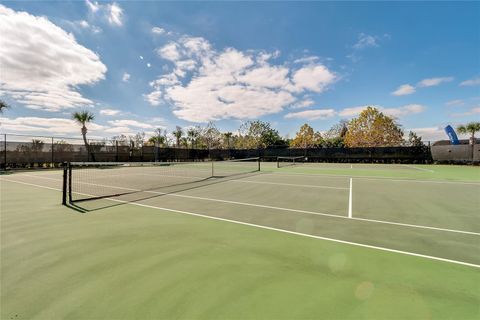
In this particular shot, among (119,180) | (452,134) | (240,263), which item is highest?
(452,134)

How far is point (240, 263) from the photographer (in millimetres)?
3275

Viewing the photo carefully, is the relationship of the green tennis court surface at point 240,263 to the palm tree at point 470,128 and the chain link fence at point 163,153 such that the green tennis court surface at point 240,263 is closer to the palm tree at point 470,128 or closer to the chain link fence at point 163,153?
the chain link fence at point 163,153

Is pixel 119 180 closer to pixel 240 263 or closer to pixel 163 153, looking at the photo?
pixel 240 263

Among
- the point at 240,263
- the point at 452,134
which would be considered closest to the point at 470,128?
the point at 452,134

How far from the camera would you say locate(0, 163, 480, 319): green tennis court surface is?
7.74 feet

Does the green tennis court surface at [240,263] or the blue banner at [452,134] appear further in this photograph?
the blue banner at [452,134]

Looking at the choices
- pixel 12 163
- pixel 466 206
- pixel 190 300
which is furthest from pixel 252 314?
pixel 12 163

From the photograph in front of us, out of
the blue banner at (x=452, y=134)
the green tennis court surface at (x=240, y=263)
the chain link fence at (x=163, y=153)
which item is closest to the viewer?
the green tennis court surface at (x=240, y=263)

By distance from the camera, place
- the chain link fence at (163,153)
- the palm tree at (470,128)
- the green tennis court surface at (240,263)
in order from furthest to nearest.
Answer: the palm tree at (470,128), the chain link fence at (163,153), the green tennis court surface at (240,263)

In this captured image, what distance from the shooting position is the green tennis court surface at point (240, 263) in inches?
92.9

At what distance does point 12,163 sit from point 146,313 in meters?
25.0

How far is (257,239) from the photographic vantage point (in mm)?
4176

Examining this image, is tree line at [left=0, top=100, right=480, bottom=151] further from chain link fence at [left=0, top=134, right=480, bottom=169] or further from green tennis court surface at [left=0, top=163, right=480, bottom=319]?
green tennis court surface at [left=0, top=163, right=480, bottom=319]

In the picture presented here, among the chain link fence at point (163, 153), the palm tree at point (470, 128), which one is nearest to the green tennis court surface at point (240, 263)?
the chain link fence at point (163, 153)
